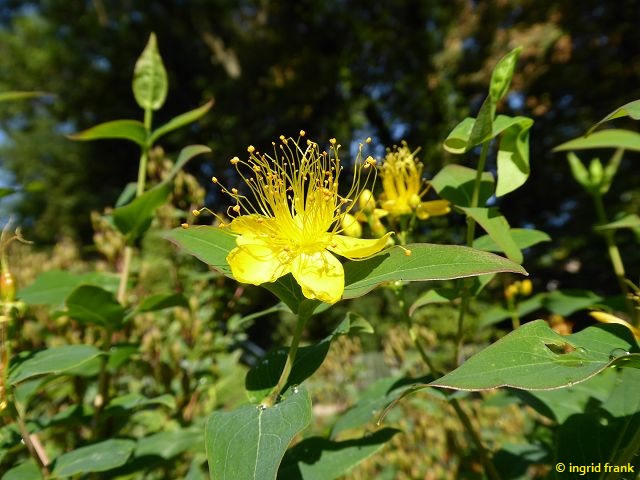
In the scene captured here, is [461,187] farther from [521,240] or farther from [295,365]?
[295,365]

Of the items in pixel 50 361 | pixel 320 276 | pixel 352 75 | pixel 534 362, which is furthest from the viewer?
pixel 352 75

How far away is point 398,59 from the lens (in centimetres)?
634

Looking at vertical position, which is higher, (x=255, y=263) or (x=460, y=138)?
(x=460, y=138)

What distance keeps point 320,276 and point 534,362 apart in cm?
24

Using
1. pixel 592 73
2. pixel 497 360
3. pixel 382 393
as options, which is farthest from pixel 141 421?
pixel 592 73

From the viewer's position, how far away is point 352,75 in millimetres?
6613

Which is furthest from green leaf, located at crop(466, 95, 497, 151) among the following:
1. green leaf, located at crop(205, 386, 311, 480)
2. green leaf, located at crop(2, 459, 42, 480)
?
green leaf, located at crop(2, 459, 42, 480)

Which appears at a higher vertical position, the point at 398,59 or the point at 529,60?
the point at 398,59

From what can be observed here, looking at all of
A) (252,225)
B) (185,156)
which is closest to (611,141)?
(252,225)

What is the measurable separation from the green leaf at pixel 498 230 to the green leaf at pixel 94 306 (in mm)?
549

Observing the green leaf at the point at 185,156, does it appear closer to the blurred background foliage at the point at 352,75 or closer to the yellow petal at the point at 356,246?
the yellow petal at the point at 356,246

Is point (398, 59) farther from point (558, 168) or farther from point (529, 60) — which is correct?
point (558, 168)

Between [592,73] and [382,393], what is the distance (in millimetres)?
5951

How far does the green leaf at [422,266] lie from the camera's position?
47cm
